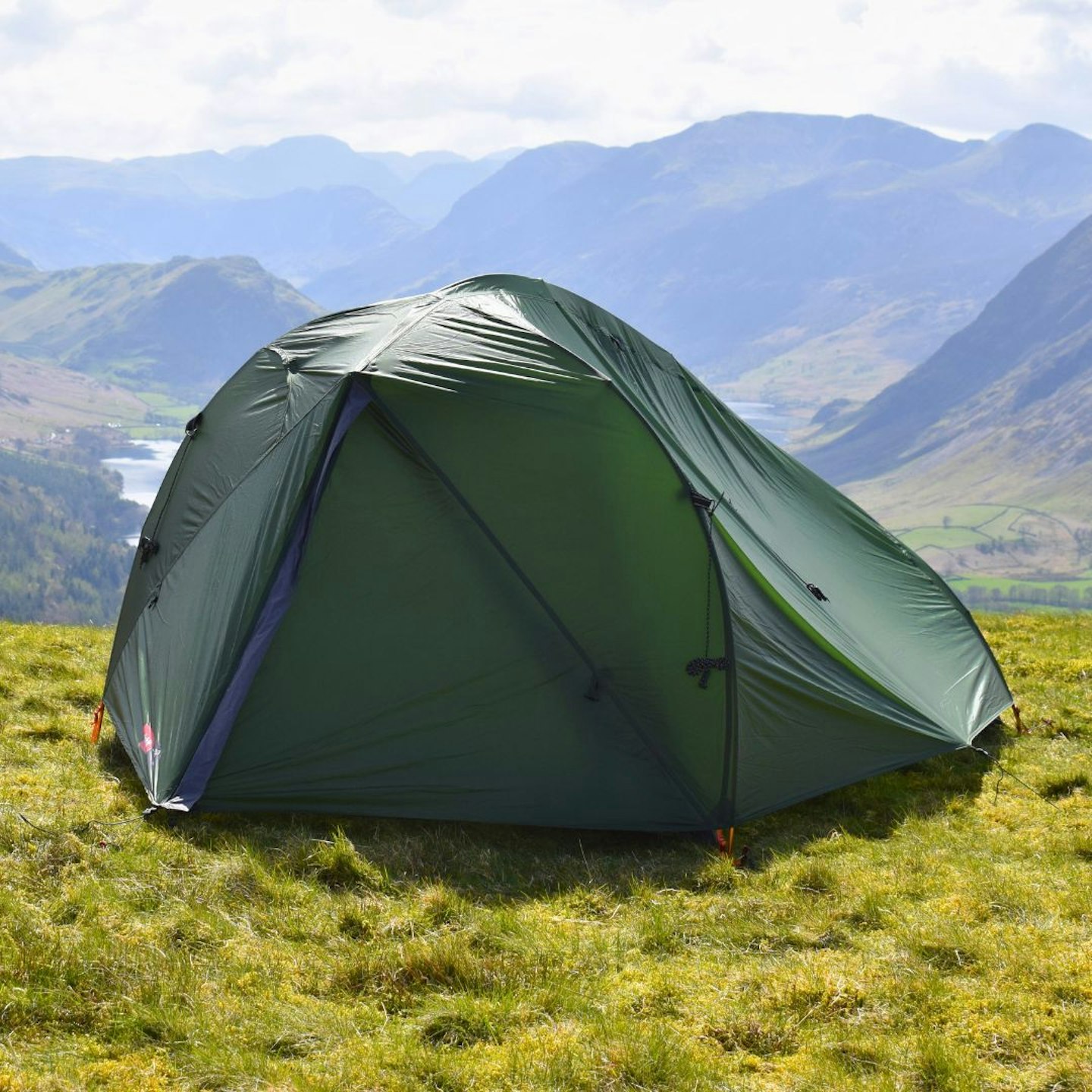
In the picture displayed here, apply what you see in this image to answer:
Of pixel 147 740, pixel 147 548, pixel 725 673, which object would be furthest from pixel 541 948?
pixel 147 548

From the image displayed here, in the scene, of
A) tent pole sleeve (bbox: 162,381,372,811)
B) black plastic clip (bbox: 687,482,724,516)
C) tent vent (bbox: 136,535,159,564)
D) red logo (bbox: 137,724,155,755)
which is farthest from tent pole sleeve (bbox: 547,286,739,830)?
tent vent (bbox: 136,535,159,564)

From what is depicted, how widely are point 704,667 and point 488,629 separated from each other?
5.24ft

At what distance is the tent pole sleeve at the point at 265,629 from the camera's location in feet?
24.4

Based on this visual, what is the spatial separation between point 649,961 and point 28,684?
23.4ft

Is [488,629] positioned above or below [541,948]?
above

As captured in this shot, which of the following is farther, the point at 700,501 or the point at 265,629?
the point at 700,501

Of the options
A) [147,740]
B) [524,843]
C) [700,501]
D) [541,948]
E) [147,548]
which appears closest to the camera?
[541,948]

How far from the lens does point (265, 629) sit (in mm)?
7754

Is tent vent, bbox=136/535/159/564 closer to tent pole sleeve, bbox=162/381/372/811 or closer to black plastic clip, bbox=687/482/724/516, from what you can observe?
tent pole sleeve, bbox=162/381/372/811

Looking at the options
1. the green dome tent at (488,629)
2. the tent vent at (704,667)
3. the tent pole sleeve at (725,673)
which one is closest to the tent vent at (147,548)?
the green dome tent at (488,629)

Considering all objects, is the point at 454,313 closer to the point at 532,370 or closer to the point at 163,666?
the point at 532,370

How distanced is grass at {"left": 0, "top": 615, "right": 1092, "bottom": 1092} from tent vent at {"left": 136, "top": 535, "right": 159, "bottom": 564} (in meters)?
2.07

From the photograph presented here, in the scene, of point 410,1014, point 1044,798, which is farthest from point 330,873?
point 1044,798

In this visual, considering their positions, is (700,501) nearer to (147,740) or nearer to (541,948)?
(541,948)
